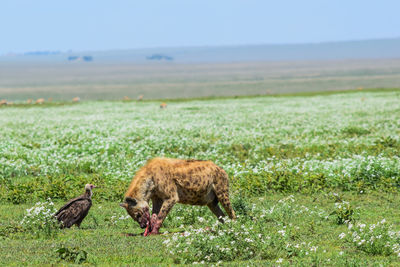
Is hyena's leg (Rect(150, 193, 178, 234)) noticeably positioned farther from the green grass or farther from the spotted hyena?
the green grass

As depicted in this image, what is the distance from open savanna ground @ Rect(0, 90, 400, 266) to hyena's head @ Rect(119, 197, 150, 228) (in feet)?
1.33

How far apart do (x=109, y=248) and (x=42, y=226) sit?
7.41ft

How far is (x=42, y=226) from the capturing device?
44.2 feet

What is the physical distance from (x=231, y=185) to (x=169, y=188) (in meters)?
6.99

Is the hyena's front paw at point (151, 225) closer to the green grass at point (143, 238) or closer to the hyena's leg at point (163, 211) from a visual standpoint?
the hyena's leg at point (163, 211)

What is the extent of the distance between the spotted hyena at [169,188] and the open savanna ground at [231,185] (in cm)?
50

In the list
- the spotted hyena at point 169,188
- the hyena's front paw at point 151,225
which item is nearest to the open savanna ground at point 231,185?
the hyena's front paw at point 151,225

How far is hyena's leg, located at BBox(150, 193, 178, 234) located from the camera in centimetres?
1277

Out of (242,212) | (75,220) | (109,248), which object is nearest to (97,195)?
(75,220)

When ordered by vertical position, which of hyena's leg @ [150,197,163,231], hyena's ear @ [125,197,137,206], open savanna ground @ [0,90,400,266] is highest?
hyena's ear @ [125,197,137,206]

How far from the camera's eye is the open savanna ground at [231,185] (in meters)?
11.3

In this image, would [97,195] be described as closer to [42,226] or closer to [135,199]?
[42,226]

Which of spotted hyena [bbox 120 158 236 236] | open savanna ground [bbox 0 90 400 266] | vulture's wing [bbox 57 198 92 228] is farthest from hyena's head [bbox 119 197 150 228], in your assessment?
vulture's wing [bbox 57 198 92 228]

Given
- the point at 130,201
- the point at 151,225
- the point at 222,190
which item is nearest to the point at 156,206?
the point at 151,225
